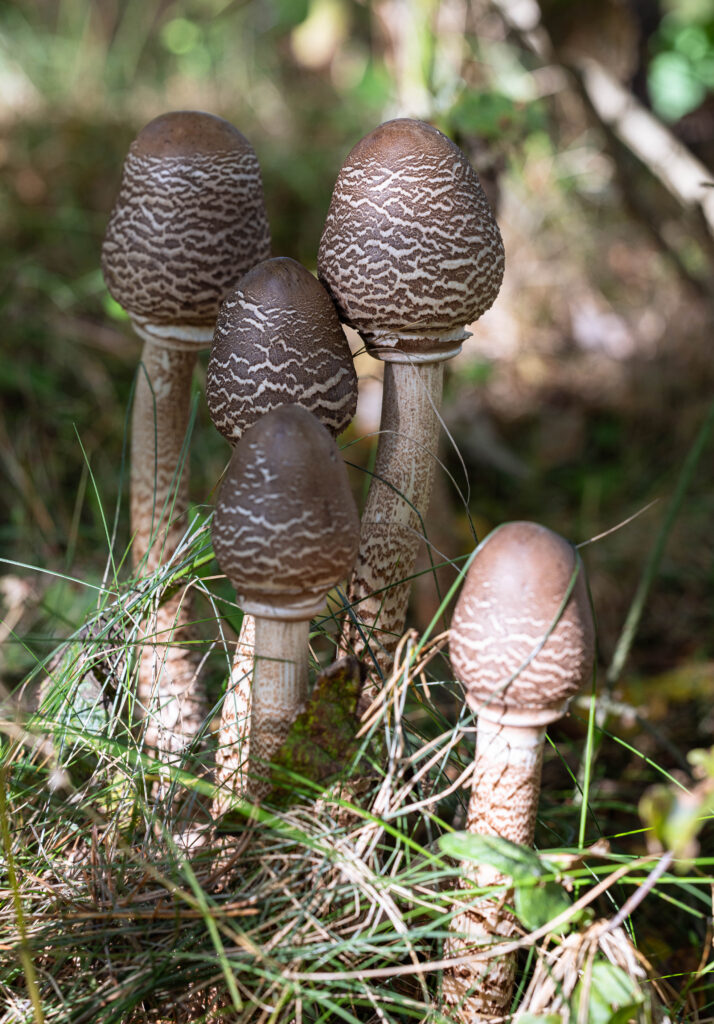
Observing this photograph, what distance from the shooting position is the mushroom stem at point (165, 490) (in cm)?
326

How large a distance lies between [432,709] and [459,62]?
427 cm

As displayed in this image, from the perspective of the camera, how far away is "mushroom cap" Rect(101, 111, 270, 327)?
2.92m

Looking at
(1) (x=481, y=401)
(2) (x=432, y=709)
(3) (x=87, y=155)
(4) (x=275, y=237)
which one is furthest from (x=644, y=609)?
(3) (x=87, y=155)

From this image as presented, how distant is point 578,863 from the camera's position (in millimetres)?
2191

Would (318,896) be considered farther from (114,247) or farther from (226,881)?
(114,247)

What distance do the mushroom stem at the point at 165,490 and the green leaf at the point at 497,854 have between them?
1.36 metres

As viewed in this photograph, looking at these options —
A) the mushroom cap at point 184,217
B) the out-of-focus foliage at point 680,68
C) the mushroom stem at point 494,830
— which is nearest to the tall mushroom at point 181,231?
the mushroom cap at point 184,217

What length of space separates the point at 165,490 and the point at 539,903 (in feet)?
7.49

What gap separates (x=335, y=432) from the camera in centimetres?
264

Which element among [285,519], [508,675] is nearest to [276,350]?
[285,519]

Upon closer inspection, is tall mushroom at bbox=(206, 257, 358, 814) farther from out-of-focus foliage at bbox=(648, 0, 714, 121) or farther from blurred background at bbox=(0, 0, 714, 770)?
out-of-focus foliage at bbox=(648, 0, 714, 121)

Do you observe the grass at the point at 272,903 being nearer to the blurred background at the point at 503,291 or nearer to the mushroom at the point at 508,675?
the mushroom at the point at 508,675

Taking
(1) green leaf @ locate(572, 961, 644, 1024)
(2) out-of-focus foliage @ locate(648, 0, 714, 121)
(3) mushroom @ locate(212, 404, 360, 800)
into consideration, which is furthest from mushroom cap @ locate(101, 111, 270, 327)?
(2) out-of-focus foliage @ locate(648, 0, 714, 121)

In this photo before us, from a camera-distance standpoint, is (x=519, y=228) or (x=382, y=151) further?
(x=519, y=228)
